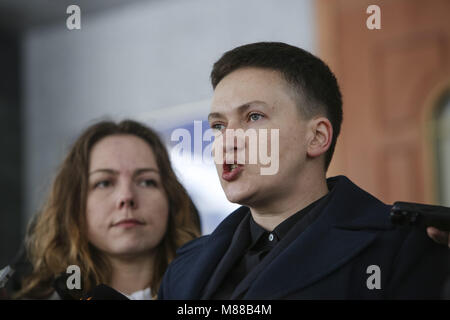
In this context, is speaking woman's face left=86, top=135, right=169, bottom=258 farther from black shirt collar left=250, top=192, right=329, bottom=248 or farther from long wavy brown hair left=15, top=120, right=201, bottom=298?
black shirt collar left=250, top=192, right=329, bottom=248

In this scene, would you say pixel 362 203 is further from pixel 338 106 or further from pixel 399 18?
pixel 399 18

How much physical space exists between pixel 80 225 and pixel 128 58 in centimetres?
163

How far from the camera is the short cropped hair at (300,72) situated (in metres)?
0.74

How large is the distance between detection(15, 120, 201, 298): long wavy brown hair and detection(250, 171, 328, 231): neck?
0.82 ft

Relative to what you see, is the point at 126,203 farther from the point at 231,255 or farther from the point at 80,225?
the point at 231,255

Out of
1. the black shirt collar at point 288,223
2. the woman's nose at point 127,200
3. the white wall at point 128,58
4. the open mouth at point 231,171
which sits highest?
the white wall at point 128,58

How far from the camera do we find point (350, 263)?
0.67 metres

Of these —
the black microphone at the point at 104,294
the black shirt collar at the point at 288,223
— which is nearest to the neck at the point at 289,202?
the black shirt collar at the point at 288,223

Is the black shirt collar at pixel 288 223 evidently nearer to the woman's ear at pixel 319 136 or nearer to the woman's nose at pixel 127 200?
the woman's ear at pixel 319 136

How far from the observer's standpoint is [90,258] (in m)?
0.97

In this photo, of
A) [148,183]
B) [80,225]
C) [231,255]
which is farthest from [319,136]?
[80,225]

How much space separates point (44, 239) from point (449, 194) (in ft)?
2.99

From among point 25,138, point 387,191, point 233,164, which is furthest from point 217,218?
point 25,138

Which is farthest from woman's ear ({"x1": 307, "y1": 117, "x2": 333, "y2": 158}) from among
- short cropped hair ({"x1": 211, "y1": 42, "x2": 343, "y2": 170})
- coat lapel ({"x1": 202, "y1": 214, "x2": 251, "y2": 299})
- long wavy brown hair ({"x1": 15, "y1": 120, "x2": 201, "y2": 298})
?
long wavy brown hair ({"x1": 15, "y1": 120, "x2": 201, "y2": 298})
